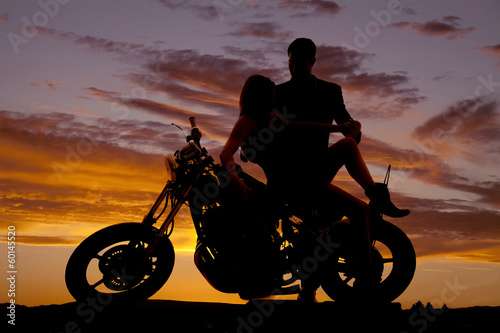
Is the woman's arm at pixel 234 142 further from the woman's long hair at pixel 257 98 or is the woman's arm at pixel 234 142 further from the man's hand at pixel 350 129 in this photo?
the man's hand at pixel 350 129

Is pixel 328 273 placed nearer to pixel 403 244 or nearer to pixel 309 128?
pixel 403 244

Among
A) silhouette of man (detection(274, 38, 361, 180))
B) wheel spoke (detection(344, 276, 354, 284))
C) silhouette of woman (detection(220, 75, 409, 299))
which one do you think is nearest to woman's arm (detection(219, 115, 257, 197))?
silhouette of woman (detection(220, 75, 409, 299))

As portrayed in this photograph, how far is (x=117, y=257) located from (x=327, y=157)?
8.88 ft

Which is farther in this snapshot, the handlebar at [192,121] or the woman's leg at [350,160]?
the handlebar at [192,121]

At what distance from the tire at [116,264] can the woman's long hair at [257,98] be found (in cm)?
184

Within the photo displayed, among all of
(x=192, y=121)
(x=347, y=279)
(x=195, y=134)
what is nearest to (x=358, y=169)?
(x=347, y=279)

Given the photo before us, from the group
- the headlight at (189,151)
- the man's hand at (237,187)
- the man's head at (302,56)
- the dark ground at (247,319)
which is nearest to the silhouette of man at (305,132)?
the man's head at (302,56)

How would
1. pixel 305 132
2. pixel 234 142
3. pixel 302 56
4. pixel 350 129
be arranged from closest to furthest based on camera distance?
pixel 234 142, pixel 305 132, pixel 350 129, pixel 302 56

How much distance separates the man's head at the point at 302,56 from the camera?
21.2 feet

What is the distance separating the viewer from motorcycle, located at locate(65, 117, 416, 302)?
5.86 m

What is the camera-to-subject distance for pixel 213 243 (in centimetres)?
590

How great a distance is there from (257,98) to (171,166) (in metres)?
1.33

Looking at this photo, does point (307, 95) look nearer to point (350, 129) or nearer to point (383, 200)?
point (350, 129)

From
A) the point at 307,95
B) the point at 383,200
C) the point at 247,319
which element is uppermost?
the point at 307,95
